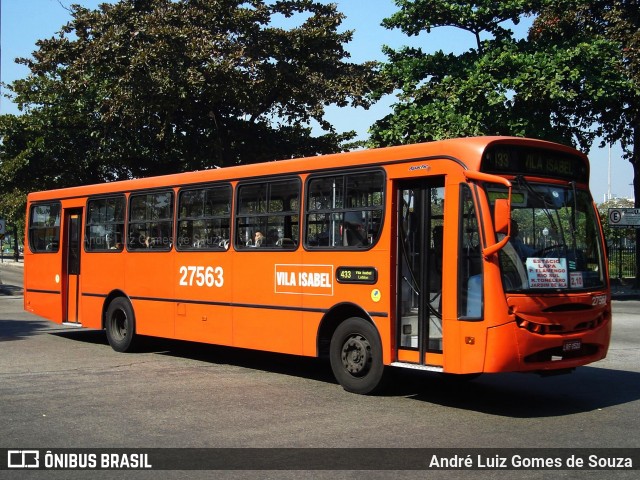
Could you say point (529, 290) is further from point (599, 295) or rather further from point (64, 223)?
point (64, 223)

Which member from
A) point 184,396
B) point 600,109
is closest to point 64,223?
point 184,396

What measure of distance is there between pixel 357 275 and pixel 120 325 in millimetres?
6164

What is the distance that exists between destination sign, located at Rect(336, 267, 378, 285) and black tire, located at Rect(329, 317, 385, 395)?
476 mm

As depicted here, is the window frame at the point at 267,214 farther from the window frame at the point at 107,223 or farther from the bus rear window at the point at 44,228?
the bus rear window at the point at 44,228

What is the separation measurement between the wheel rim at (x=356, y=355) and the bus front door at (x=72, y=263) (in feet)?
24.1

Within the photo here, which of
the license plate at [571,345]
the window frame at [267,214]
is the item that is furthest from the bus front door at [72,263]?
the license plate at [571,345]

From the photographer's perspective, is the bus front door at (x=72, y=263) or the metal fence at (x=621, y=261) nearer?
the bus front door at (x=72, y=263)

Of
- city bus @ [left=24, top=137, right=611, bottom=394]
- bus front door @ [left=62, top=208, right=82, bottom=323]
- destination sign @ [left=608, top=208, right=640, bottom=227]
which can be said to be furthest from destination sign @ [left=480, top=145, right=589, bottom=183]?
destination sign @ [left=608, top=208, right=640, bottom=227]

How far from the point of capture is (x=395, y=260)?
910 cm

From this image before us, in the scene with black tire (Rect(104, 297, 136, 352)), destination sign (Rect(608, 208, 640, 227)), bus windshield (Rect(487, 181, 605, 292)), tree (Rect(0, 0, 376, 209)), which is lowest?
black tire (Rect(104, 297, 136, 352))

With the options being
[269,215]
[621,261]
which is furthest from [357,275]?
[621,261]

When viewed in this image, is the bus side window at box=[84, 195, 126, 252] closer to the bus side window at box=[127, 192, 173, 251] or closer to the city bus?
the bus side window at box=[127, 192, 173, 251]

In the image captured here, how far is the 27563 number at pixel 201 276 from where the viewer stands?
1167cm

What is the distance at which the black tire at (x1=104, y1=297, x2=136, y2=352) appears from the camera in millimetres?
13523
